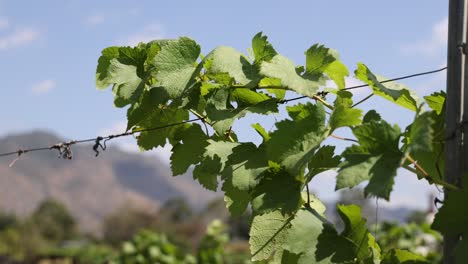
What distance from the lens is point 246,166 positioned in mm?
1180

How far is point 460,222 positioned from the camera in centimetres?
100

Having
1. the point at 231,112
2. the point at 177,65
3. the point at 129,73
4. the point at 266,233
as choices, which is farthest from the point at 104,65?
the point at 266,233

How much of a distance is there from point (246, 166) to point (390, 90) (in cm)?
28

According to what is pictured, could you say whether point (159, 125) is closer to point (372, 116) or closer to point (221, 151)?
point (221, 151)

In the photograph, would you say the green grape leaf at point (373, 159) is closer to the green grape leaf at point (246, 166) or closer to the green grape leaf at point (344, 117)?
the green grape leaf at point (344, 117)

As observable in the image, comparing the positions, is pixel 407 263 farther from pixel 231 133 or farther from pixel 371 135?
pixel 231 133

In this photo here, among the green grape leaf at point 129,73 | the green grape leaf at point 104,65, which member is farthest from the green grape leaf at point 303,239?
the green grape leaf at point 104,65

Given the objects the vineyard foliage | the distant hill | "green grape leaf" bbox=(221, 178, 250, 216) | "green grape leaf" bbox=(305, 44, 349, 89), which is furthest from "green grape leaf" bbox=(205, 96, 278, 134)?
the distant hill

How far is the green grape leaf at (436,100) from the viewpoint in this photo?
1.22 meters

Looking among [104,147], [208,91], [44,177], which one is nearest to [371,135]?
[208,91]

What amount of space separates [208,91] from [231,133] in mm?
163

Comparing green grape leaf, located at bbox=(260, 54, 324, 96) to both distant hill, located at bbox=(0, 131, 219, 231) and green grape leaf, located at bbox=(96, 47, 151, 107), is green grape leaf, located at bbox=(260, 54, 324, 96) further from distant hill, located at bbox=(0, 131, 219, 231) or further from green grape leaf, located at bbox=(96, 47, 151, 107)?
distant hill, located at bbox=(0, 131, 219, 231)

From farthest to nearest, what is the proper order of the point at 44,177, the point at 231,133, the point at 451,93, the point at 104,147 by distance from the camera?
the point at 44,177, the point at 104,147, the point at 231,133, the point at 451,93

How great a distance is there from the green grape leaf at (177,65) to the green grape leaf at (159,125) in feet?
0.56
